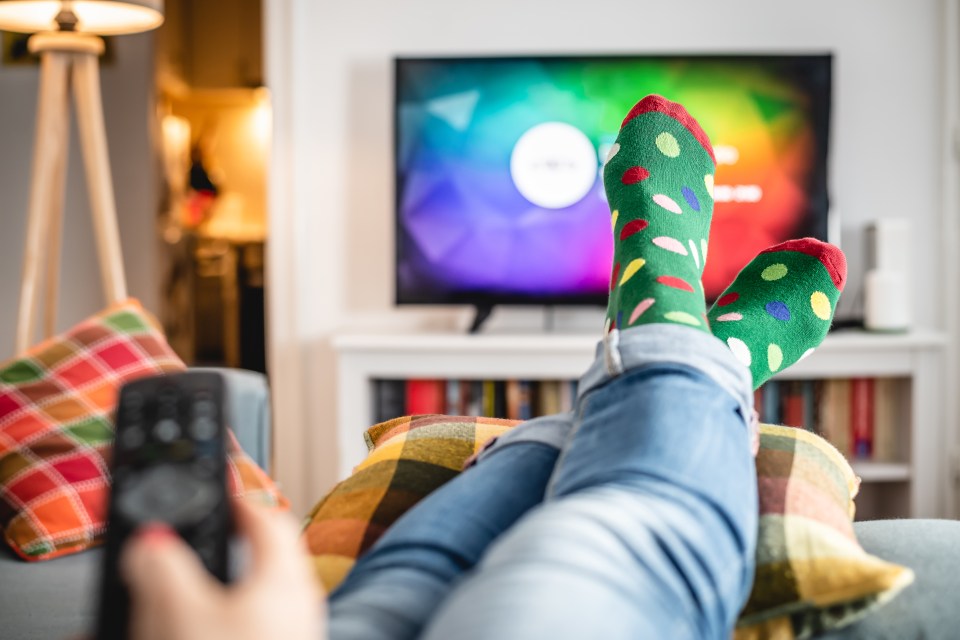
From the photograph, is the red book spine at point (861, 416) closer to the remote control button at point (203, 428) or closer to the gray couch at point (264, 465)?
the gray couch at point (264, 465)

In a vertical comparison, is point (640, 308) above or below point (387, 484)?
above

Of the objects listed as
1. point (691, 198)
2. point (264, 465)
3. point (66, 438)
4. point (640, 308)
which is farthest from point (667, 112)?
point (66, 438)

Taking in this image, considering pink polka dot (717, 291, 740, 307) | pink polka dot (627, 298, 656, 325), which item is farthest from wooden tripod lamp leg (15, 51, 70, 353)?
pink polka dot (627, 298, 656, 325)

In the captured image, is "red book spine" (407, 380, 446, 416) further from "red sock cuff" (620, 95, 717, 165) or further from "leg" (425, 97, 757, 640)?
"leg" (425, 97, 757, 640)

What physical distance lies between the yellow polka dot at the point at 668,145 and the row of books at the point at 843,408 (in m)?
1.26

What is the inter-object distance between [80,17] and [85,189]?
1.83 meters

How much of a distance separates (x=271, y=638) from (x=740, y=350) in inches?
28.0

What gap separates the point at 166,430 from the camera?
42cm

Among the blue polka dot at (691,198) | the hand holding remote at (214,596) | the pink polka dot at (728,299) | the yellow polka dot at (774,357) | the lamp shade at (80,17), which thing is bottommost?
the hand holding remote at (214,596)

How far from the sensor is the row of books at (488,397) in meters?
2.33

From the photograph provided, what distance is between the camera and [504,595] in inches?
18.1

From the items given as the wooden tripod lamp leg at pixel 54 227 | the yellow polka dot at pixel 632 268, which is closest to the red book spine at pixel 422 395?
the wooden tripod lamp leg at pixel 54 227

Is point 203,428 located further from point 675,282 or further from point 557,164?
point 557,164

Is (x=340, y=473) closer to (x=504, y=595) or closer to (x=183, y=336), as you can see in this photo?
(x=504, y=595)
